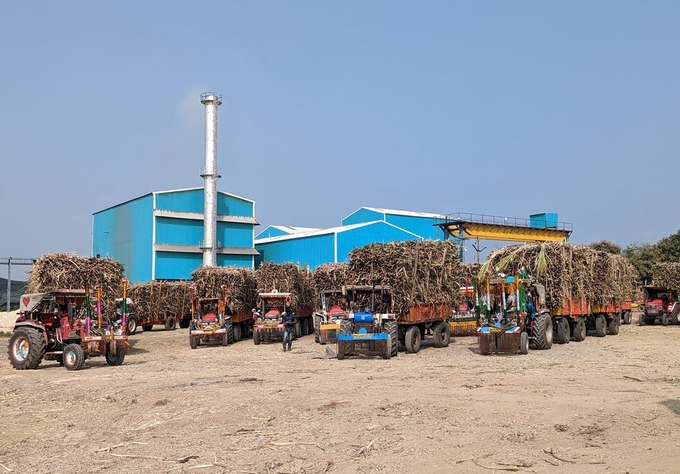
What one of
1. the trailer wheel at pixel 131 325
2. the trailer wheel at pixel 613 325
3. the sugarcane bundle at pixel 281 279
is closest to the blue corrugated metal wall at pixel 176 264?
the trailer wheel at pixel 131 325

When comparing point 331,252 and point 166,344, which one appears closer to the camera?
point 166,344

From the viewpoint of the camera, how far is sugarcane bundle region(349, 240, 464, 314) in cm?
2011

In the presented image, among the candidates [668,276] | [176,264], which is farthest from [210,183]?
[668,276]

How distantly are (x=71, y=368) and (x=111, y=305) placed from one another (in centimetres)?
559

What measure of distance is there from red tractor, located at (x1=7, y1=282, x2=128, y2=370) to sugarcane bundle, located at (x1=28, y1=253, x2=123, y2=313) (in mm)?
3453

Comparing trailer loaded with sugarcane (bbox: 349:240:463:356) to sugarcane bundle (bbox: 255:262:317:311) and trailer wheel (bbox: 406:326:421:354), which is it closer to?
trailer wheel (bbox: 406:326:421:354)

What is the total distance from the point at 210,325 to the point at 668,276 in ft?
87.0

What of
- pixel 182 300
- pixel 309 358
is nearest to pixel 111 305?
pixel 309 358

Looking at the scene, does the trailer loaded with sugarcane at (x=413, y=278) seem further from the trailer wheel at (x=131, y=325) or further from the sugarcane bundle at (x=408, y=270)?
the trailer wheel at (x=131, y=325)

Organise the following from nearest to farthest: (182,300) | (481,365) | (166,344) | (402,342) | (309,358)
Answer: (481,365), (309,358), (402,342), (166,344), (182,300)

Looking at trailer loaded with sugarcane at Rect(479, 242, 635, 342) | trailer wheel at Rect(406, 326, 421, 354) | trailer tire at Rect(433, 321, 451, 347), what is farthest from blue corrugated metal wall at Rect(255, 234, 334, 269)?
trailer wheel at Rect(406, 326, 421, 354)

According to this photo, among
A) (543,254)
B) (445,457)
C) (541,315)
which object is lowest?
(445,457)

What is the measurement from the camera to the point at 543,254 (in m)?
22.2

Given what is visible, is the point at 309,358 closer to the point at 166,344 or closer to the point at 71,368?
the point at 71,368
